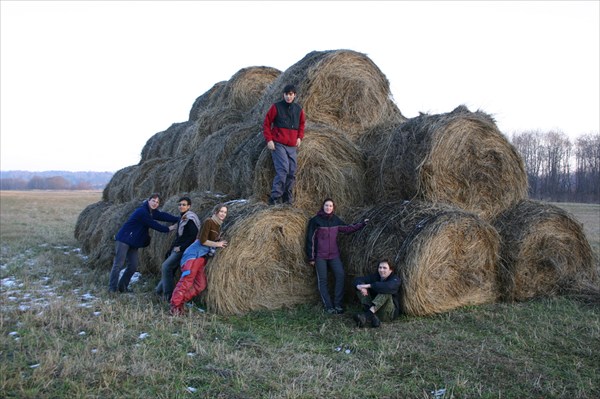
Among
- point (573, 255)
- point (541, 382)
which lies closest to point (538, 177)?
point (573, 255)

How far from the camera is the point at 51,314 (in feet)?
21.9

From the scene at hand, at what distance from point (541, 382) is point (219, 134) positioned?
6926mm

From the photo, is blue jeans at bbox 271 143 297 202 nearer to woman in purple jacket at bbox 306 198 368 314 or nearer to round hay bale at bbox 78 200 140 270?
woman in purple jacket at bbox 306 198 368 314

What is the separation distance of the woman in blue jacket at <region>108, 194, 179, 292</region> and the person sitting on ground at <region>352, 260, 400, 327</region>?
3378mm

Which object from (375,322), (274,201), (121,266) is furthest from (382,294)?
(121,266)

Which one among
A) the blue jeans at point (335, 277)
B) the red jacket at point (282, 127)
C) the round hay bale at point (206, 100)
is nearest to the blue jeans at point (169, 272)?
the blue jeans at point (335, 277)

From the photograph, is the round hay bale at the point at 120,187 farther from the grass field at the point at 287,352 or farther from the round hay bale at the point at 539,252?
the round hay bale at the point at 539,252

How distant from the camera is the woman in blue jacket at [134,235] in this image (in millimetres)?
8688

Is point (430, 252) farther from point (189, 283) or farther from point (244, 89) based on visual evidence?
point (244, 89)

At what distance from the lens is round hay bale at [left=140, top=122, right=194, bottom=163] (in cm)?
1305

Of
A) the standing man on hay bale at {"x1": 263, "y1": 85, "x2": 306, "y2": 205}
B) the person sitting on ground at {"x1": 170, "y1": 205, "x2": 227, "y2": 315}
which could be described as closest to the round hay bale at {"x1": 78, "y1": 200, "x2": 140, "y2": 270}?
the person sitting on ground at {"x1": 170, "y1": 205, "x2": 227, "y2": 315}

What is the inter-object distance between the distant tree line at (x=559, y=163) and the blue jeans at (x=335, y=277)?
55.6 meters

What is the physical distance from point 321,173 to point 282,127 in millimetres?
1036

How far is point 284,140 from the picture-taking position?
25.8 feet
